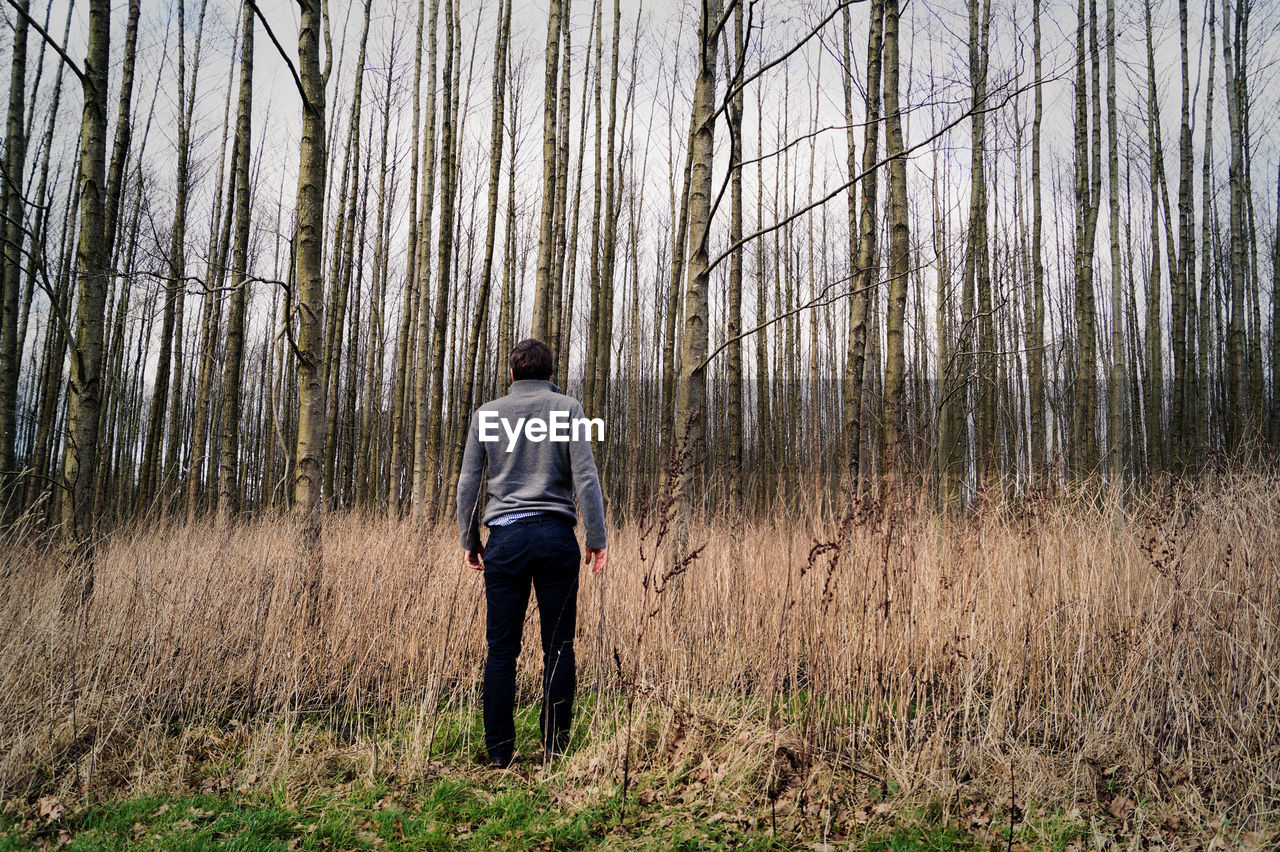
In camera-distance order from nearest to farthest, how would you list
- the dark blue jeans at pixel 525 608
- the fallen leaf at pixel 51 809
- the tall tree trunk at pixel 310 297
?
the fallen leaf at pixel 51 809 → the dark blue jeans at pixel 525 608 → the tall tree trunk at pixel 310 297

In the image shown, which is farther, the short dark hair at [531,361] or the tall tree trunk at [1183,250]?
the tall tree trunk at [1183,250]

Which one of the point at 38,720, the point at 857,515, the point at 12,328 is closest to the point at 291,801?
the point at 38,720

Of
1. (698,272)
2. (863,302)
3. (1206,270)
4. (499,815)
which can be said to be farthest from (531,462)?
(1206,270)

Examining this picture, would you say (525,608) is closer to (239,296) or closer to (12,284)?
(239,296)

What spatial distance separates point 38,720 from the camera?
2.74 meters

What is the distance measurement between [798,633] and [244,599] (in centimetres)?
307

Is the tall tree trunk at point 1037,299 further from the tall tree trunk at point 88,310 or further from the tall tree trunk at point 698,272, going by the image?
the tall tree trunk at point 88,310

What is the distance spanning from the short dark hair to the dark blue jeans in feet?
2.07

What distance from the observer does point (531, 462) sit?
110 inches

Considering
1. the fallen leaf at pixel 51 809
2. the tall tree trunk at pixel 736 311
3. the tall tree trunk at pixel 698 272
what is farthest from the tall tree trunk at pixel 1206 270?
the fallen leaf at pixel 51 809

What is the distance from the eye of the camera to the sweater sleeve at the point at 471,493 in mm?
2836

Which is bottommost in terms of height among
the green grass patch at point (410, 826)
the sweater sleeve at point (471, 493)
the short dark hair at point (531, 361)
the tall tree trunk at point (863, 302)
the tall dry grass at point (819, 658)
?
the green grass patch at point (410, 826)

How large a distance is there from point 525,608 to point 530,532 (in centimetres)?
31

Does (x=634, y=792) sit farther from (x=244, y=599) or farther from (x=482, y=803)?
(x=244, y=599)
